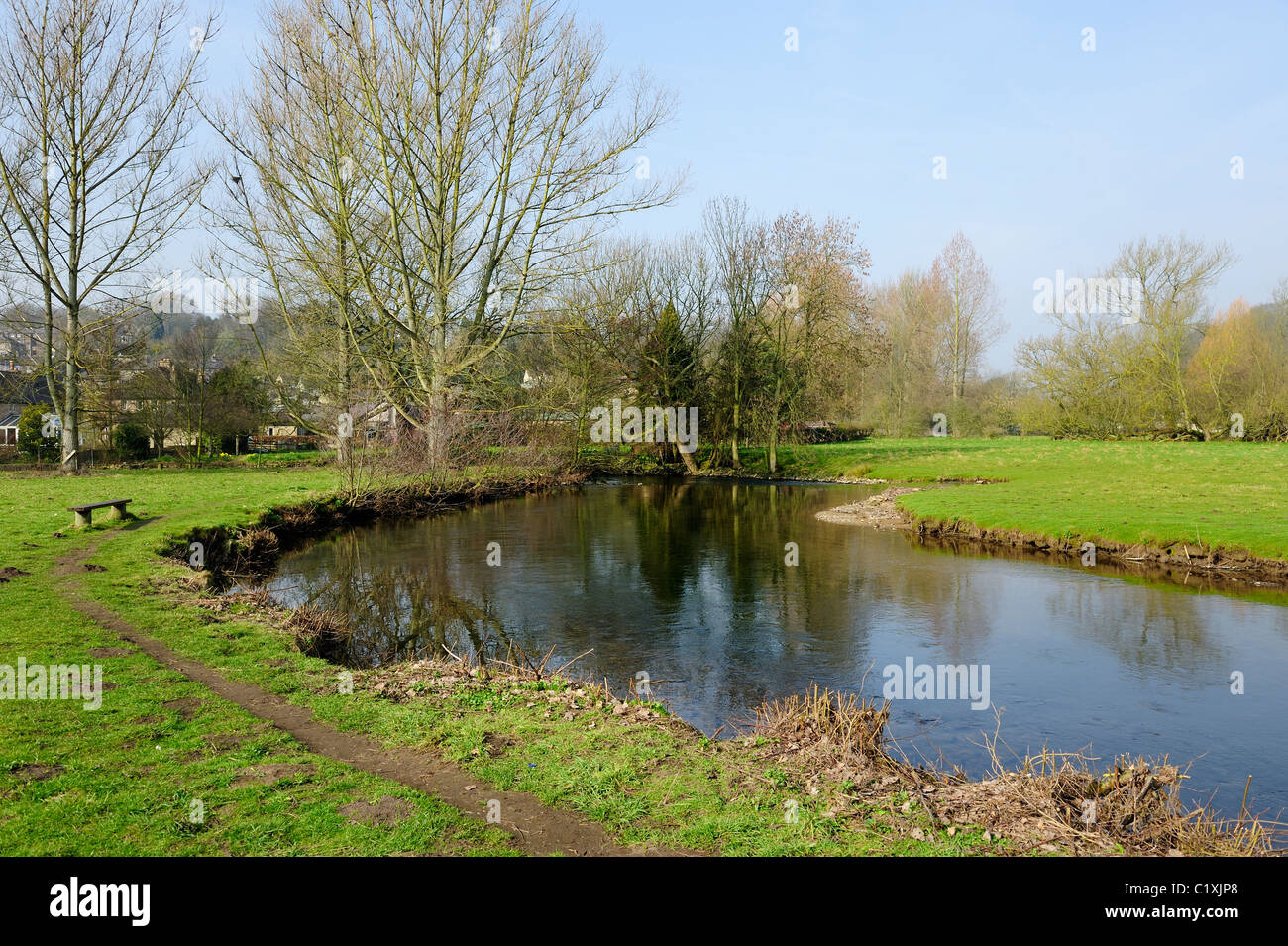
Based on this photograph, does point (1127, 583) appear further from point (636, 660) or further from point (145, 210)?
point (145, 210)

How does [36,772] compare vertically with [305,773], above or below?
above

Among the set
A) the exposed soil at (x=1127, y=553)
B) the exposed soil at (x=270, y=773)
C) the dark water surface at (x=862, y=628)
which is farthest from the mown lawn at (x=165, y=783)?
the exposed soil at (x=1127, y=553)

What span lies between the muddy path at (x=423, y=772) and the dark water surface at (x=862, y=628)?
8.05 ft

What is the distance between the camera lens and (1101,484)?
1021 inches

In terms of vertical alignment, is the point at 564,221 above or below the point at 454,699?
above

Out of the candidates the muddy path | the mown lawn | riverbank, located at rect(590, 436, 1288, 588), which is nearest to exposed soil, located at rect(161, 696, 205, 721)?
the mown lawn

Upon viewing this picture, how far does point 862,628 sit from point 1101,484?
18429 mm

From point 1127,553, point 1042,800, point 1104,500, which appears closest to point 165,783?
point 1042,800

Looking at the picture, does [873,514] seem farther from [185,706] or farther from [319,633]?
[185,706]

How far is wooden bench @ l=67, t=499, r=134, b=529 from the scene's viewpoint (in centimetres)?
1680

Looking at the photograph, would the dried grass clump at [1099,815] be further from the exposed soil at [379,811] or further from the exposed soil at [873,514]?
the exposed soil at [873,514]

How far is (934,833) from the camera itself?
16.8 ft

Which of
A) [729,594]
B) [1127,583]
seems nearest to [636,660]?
[729,594]
